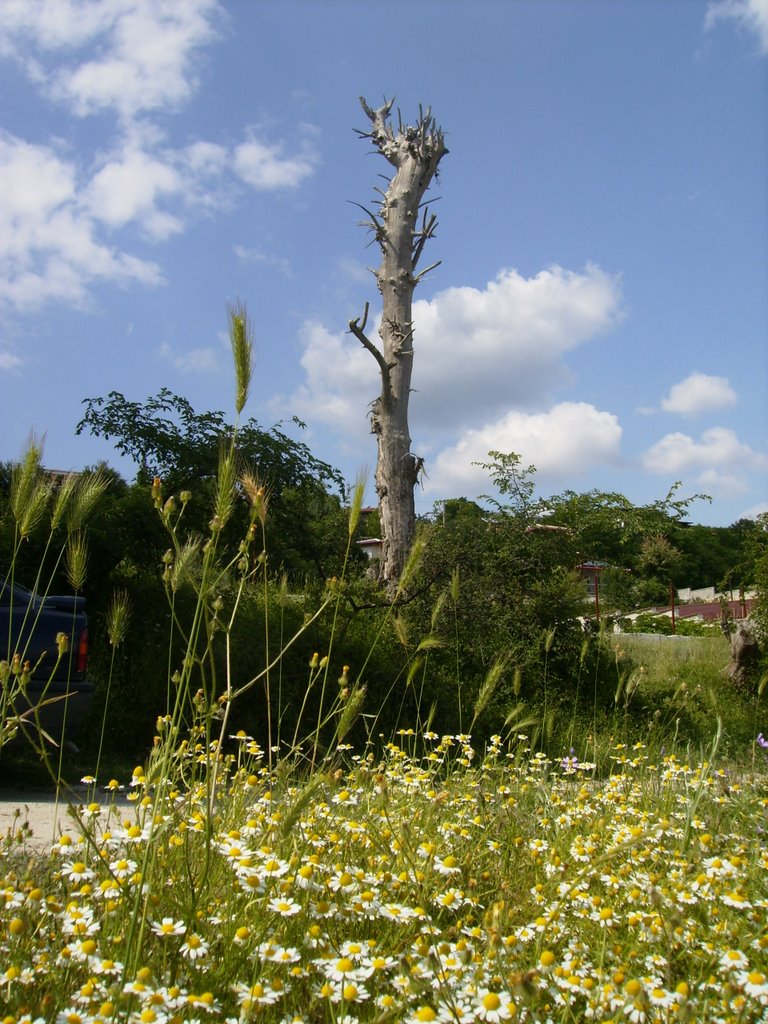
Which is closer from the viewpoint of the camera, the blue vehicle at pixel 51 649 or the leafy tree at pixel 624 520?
the blue vehicle at pixel 51 649

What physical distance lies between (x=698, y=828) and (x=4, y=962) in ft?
7.58

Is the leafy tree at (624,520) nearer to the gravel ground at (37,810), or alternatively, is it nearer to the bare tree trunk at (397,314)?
the bare tree trunk at (397,314)

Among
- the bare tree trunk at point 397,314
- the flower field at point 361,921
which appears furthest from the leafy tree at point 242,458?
the flower field at point 361,921

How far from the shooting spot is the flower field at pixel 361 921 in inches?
60.6

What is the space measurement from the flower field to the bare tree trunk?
7.55 meters

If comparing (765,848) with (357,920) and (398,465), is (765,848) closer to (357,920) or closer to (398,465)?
(357,920)

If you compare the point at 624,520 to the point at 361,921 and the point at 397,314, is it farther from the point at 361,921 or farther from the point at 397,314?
the point at 361,921

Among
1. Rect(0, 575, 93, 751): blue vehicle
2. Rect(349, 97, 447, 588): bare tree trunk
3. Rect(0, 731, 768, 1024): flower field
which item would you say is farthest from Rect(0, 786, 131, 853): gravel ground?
Rect(349, 97, 447, 588): bare tree trunk

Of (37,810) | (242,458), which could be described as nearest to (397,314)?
(242,458)

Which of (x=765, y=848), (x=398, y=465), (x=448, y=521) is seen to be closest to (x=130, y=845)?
(x=765, y=848)

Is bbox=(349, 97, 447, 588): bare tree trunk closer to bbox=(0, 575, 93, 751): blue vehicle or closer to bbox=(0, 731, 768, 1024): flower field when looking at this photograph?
bbox=(0, 575, 93, 751): blue vehicle

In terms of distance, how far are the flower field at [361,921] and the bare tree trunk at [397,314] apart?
7546mm

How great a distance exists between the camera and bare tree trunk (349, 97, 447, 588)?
10812 mm

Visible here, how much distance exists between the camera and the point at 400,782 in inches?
145
